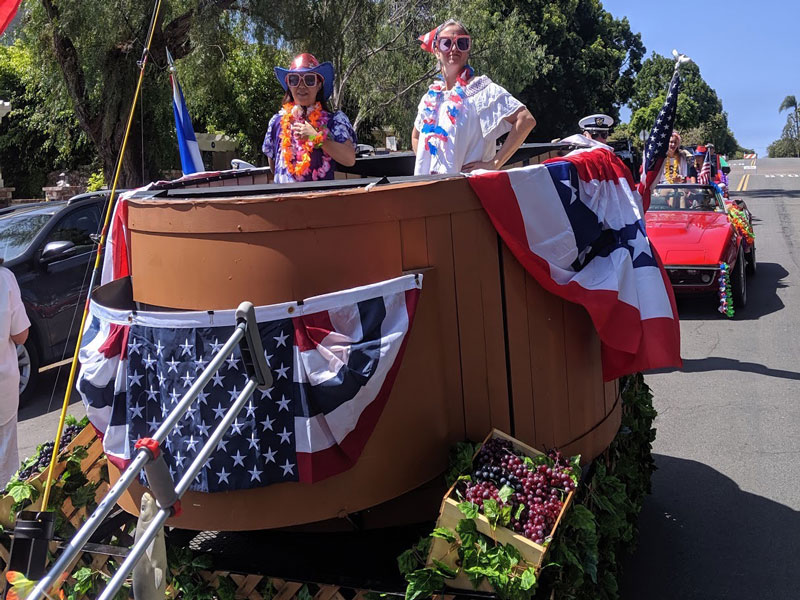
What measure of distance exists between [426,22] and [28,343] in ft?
56.6

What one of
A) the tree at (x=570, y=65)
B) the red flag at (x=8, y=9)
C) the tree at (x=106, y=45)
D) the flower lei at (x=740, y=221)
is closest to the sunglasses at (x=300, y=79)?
the red flag at (x=8, y=9)

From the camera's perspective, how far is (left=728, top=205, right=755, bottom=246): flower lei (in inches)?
459

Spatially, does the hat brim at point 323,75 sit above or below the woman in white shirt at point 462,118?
above

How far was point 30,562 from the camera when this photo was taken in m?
2.79

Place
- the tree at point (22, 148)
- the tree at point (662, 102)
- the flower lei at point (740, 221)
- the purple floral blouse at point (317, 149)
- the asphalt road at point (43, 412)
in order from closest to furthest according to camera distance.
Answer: the purple floral blouse at point (317, 149) → the asphalt road at point (43, 412) → the flower lei at point (740, 221) → the tree at point (22, 148) → the tree at point (662, 102)

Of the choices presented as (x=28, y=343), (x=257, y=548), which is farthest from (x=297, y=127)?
(x=28, y=343)

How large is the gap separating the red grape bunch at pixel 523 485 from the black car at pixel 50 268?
597 centimetres

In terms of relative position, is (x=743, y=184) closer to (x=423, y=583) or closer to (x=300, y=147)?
(x=300, y=147)

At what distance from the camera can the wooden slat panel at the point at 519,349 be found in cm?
304

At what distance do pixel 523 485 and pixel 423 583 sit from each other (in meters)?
0.47

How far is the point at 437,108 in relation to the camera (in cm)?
409

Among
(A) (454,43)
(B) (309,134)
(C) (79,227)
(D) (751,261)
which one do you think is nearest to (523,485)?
(B) (309,134)

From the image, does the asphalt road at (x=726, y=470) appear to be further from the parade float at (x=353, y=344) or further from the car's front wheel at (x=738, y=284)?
the parade float at (x=353, y=344)

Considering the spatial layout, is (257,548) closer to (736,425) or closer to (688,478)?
(688,478)
